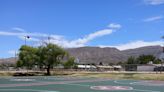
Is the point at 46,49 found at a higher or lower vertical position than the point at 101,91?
higher

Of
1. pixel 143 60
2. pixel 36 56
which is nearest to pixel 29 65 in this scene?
pixel 36 56

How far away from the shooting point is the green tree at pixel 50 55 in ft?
260

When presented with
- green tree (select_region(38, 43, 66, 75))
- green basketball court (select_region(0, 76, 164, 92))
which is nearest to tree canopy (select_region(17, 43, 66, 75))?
green tree (select_region(38, 43, 66, 75))

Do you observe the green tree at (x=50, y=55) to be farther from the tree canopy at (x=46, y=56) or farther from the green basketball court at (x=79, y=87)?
the green basketball court at (x=79, y=87)

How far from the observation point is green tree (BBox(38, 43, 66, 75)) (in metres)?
79.2

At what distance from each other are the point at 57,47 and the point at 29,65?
888 cm

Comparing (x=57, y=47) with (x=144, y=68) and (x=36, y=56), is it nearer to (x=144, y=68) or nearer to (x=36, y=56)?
(x=36, y=56)

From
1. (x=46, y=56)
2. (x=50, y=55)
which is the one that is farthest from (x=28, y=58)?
(x=50, y=55)

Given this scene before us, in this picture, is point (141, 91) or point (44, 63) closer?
point (141, 91)

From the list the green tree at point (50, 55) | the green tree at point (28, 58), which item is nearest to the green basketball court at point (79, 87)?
the green tree at point (50, 55)

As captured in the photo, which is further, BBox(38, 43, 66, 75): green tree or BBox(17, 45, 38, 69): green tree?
BBox(17, 45, 38, 69): green tree

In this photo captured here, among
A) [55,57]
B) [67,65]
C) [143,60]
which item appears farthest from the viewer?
[143,60]

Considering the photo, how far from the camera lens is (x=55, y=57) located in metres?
79.8

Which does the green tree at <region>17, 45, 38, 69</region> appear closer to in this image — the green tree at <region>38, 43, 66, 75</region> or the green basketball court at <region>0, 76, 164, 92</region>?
the green tree at <region>38, 43, 66, 75</region>
